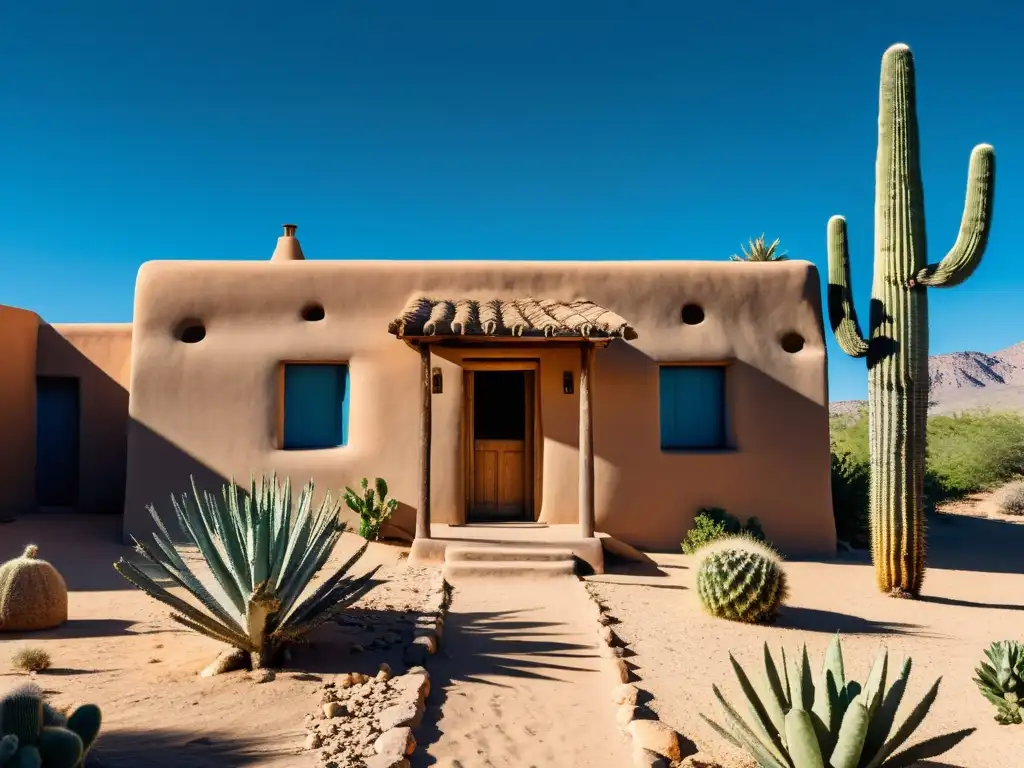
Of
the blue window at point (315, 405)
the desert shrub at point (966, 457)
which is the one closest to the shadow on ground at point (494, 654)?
the blue window at point (315, 405)

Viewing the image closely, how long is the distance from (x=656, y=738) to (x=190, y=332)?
912 cm

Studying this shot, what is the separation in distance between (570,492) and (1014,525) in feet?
28.8

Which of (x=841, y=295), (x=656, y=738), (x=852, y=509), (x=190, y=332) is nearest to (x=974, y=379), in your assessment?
(x=852, y=509)

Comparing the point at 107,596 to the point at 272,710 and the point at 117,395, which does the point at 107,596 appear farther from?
the point at 117,395

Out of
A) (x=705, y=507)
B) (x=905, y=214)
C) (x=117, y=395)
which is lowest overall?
(x=705, y=507)

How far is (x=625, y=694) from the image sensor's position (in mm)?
4758

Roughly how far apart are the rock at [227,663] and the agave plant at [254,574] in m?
0.07

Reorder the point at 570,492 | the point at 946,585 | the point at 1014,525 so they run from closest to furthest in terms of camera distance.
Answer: the point at 946,585
the point at 570,492
the point at 1014,525

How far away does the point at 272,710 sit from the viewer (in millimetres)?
4285

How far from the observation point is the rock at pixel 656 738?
3.91 meters

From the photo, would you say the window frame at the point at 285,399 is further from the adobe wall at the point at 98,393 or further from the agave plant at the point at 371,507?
the adobe wall at the point at 98,393

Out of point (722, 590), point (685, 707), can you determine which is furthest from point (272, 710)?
point (722, 590)

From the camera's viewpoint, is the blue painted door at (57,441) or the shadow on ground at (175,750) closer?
the shadow on ground at (175,750)

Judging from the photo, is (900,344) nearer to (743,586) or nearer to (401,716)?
(743,586)
